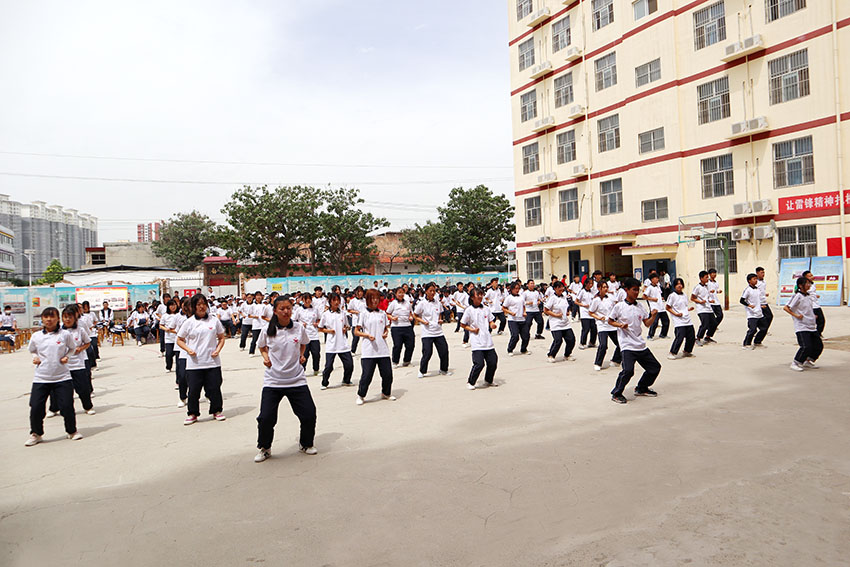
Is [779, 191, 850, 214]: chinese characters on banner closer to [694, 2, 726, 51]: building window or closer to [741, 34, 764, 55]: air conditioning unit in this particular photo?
[741, 34, 764, 55]: air conditioning unit

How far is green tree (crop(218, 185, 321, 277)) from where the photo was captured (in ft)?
118

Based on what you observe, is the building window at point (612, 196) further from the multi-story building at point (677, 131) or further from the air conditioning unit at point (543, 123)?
the air conditioning unit at point (543, 123)

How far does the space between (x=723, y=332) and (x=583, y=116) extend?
17.7 metres

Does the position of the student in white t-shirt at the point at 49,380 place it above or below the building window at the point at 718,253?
below

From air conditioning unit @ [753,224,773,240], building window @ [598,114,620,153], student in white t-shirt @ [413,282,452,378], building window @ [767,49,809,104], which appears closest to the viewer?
student in white t-shirt @ [413,282,452,378]

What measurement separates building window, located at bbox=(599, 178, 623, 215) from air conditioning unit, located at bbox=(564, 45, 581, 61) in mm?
7045

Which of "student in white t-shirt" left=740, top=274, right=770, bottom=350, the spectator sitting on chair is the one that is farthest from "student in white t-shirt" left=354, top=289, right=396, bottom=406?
the spectator sitting on chair

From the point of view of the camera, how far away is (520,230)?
111 ft

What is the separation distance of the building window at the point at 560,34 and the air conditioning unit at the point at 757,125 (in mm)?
12100

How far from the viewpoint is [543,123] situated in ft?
102

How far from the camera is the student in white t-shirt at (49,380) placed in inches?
263

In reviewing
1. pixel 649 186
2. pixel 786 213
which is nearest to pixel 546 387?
pixel 786 213

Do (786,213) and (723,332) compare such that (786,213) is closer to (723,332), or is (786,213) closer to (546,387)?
(723,332)

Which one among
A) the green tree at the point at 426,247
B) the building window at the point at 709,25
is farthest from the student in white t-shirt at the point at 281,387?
the green tree at the point at 426,247
